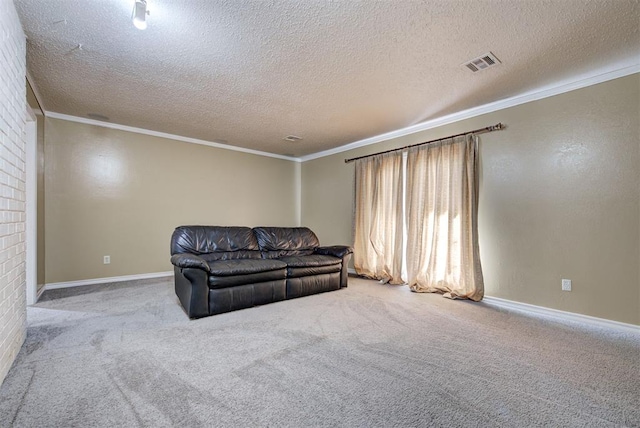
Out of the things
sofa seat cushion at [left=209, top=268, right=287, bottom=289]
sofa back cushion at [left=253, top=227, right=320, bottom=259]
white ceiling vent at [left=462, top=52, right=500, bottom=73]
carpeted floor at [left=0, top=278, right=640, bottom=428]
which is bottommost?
carpeted floor at [left=0, top=278, right=640, bottom=428]

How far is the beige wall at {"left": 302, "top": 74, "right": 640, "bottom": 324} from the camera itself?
2.62 metres

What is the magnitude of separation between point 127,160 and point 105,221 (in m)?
1.01

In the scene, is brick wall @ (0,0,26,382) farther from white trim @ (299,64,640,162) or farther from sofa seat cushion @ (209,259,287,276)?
white trim @ (299,64,640,162)

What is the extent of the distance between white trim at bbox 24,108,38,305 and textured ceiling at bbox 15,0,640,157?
0.47 meters

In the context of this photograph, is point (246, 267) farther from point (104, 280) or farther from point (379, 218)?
point (104, 280)

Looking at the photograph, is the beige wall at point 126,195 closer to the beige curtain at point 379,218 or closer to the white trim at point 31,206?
the white trim at point 31,206

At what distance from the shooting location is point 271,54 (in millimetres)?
2510

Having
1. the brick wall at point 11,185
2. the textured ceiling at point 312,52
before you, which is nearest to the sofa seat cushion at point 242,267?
the brick wall at point 11,185

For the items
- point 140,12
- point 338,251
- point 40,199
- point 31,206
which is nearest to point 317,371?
point 338,251

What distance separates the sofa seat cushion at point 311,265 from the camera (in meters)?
3.62

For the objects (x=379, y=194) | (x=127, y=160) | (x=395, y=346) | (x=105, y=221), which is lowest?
(x=395, y=346)

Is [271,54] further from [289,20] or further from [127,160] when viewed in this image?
[127,160]

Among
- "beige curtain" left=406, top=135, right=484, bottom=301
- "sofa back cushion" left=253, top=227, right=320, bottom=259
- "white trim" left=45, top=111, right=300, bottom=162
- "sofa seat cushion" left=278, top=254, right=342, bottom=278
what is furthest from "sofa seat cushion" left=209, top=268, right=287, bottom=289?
"white trim" left=45, top=111, right=300, bottom=162

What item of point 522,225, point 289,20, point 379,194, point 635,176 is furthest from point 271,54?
point 635,176
